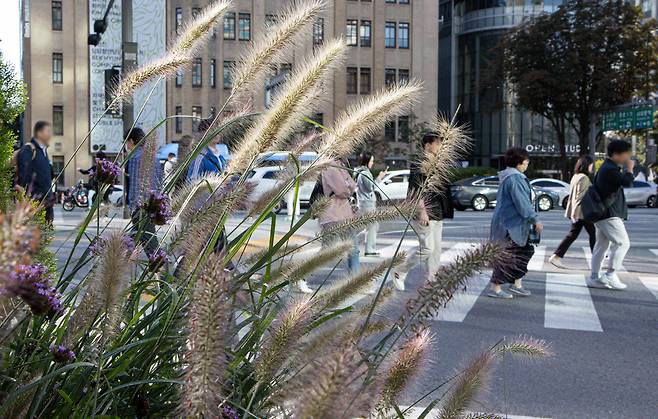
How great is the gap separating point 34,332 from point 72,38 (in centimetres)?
5670

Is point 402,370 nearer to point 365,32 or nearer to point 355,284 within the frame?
point 355,284

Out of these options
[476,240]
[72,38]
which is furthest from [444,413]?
[72,38]

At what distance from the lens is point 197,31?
224 centimetres

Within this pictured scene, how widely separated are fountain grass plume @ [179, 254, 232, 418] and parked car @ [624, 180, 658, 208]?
39.0m

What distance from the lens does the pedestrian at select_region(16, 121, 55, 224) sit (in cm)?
272

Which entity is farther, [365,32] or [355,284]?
[365,32]

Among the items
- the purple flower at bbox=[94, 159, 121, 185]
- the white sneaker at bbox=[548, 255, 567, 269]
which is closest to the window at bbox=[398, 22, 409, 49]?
the white sneaker at bbox=[548, 255, 567, 269]

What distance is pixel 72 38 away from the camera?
54.9 meters

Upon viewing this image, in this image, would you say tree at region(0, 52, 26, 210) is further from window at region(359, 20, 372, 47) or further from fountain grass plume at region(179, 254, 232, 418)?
window at region(359, 20, 372, 47)

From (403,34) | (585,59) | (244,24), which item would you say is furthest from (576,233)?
(403,34)

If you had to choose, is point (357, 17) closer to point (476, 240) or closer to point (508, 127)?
point (508, 127)

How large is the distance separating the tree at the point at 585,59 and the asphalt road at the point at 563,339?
34.5 m

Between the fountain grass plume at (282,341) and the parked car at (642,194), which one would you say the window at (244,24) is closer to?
the parked car at (642,194)

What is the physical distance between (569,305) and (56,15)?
5277 cm
